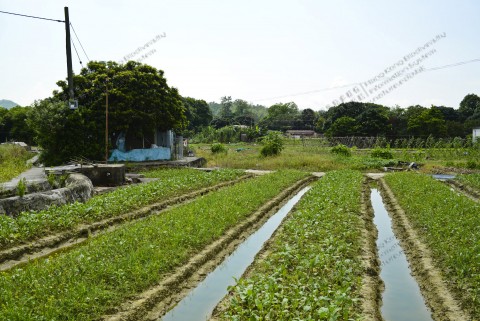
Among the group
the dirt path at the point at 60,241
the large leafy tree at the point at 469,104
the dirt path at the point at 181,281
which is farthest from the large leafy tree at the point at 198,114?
the dirt path at the point at 181,281

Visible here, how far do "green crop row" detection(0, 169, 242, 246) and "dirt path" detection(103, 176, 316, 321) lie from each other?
412cm

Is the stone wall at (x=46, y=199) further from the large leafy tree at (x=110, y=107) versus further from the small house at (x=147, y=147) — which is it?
the small house at (x=147, y=147)

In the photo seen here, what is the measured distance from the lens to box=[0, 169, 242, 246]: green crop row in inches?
404

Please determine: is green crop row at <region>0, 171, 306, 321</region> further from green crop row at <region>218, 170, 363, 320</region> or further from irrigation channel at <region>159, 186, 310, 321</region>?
green crop row at <region>218, 170, 363, 320</region>

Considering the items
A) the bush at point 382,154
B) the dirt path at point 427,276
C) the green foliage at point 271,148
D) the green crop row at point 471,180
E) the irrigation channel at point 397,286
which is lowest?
the irrigation channel at point 397,286

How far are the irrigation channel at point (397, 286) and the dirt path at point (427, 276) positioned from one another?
12 centimetres

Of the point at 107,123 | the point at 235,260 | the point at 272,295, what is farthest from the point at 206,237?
the point at 107,123

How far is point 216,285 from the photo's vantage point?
319 inches

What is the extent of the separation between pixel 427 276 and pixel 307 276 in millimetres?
2531

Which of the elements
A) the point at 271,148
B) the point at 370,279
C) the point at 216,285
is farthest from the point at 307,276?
the point at 271,148

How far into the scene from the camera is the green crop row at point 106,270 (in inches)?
238

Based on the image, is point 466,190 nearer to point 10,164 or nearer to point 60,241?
point 60,241

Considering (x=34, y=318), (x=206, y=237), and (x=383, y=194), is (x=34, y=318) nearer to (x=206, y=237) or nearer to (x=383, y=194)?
(x=206, y=237)

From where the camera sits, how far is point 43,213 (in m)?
11.6
